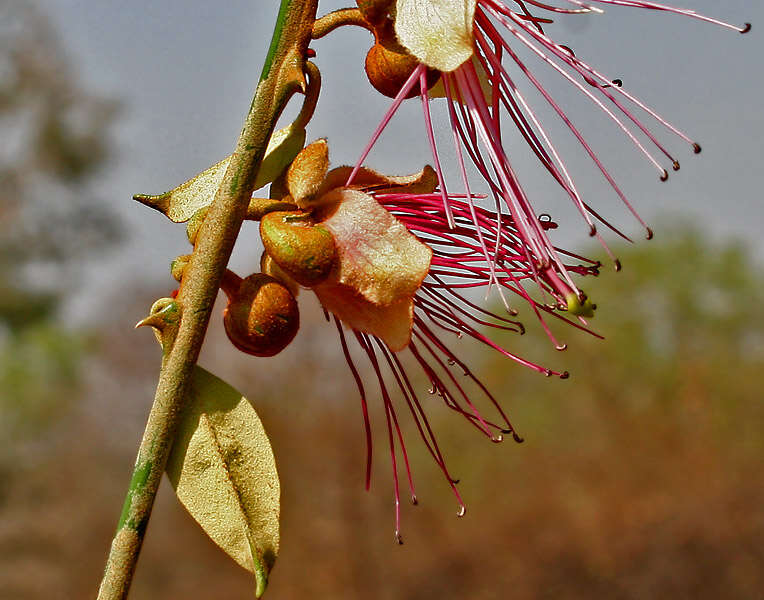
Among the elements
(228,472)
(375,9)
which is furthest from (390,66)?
(228,472)

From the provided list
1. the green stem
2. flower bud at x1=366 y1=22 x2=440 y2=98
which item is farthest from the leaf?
flower bud at x1=366 y1=22 x2=440 y2=98

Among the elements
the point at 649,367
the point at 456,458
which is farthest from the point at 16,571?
the point at 649,367

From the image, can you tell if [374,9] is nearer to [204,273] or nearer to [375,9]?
[375,9]

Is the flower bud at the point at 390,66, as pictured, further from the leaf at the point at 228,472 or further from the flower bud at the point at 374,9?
the leaf at the point at 228,472

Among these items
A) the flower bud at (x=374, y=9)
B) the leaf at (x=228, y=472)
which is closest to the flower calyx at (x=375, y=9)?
the flower bud at (x=374, y=9)

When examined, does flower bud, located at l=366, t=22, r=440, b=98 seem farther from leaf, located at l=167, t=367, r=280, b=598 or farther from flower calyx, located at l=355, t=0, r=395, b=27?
leaf, located at l=167, t=367, r=280, b=598

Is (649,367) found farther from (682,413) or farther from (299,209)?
(299,209)
